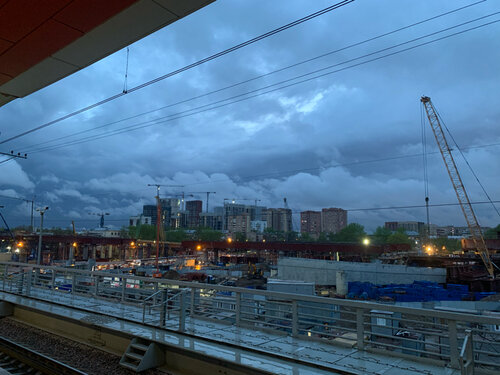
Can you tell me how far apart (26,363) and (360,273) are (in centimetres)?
3779

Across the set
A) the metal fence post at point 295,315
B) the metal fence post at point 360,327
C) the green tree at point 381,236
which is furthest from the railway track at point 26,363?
the green tree at point 381,236

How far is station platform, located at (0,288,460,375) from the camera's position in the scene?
5883mm

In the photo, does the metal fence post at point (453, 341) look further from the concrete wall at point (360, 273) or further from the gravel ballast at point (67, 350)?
the concrete wall at point (360, 273)

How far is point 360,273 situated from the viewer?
4056 centimetres

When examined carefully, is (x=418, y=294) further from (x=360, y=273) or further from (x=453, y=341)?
(x=453, y=341)

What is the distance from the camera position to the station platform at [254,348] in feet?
19.3

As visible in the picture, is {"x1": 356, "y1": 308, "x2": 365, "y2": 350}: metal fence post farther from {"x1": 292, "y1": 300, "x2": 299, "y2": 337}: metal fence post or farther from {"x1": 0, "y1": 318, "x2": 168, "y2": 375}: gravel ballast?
{"x1": 0, "y1": 318, "x2": 168, "y2": 375}: gravel ballast

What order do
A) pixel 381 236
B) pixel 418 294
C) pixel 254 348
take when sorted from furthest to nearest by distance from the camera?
pixel 381 236
pixel 418 294
pixel 254 348

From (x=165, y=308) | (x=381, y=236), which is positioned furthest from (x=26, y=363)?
(x=381, y=236)

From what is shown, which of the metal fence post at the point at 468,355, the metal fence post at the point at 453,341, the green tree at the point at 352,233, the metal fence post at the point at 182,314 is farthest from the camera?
the green tree at the point at 352,233

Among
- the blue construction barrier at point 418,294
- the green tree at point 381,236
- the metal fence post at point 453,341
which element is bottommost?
the blue construction barrier at point 418,294

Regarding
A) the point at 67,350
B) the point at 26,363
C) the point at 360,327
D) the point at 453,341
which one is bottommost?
the point at 26,363

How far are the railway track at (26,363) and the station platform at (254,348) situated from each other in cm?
132

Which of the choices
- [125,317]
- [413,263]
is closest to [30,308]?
[125,317]
